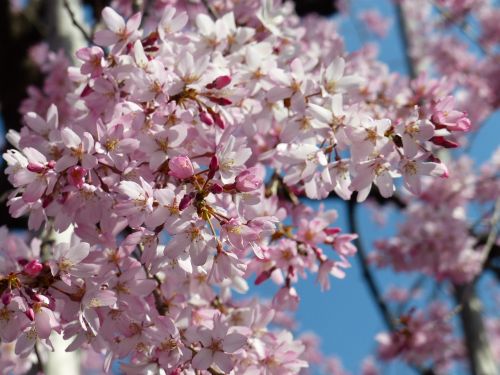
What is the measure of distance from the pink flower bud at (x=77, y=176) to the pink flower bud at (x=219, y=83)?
37cm

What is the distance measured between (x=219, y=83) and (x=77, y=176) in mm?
395

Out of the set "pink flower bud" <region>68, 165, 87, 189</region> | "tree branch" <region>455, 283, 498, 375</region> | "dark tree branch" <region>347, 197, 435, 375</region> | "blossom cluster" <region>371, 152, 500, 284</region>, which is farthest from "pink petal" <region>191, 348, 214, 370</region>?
"tree branch" <region>455, 283, 498, 375</region>

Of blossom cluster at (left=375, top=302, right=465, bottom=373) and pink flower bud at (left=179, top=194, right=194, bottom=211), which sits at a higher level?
pink flower bud at (left=179, top=194, right=194, bottom=211)

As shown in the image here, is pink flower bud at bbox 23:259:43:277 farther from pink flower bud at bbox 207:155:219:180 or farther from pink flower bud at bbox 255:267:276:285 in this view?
pink flower bud at bbox 255:267:276:285

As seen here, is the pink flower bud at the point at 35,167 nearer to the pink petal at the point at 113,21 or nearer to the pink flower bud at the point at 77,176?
the pink flower bud at the point at 77,176

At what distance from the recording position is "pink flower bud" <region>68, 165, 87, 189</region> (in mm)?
1113

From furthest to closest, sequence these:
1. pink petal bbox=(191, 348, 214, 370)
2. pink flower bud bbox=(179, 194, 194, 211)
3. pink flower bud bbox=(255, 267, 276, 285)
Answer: pink flower bud bbox=(255, 267, 276, 285), pink petal bbox=(191, 348, 214, 370), pink flower bud bbox=(179, 194, 194, 211)

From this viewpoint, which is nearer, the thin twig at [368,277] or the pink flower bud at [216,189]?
the pink flower bud at [216,189]

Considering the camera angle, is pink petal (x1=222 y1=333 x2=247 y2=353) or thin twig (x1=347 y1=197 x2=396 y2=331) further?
thin twig (x1=347 y1=197 x2=396 y2=331)

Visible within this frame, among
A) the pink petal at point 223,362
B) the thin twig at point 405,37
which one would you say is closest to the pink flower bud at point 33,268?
the pink petal at point 223,362

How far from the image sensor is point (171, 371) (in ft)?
4.05

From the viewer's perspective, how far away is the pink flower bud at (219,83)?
1.29 metres

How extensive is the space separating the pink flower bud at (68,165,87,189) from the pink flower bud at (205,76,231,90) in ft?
1.20

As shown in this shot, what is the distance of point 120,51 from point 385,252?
2.37m
